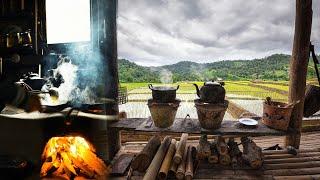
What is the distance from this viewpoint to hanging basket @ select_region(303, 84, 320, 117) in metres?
6.16

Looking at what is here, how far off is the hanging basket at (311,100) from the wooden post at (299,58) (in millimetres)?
478

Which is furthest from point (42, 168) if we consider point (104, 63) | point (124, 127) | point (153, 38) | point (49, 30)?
point (153, 38)

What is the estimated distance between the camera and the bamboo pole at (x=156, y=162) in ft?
15.6

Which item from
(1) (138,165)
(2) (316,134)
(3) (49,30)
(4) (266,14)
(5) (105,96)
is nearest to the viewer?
(1) (138,165)

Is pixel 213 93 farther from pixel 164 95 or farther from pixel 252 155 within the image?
pixel 252 155

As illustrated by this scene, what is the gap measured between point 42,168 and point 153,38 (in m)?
4.20

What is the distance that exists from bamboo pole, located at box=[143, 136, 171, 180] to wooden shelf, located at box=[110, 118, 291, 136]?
482 mm

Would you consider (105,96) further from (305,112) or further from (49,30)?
(305,112)

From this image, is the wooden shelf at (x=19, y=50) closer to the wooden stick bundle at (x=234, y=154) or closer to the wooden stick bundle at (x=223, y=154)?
the wooden stick bundle at (x=223, y=154)

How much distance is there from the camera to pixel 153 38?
7586 mm

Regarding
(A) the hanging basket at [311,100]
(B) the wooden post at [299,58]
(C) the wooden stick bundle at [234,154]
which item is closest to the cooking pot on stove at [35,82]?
(C) the wooden stick bundle at [234,154]

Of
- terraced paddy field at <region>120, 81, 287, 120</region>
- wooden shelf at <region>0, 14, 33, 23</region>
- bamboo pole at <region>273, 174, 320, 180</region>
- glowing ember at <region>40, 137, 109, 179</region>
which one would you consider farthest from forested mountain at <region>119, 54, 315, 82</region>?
wooden shelf at <region>0, 14, 33, 23</region>

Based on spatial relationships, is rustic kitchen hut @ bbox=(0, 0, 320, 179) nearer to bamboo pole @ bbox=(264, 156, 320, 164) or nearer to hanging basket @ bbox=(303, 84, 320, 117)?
bamboo pole @ bbox=(264, 156, 320, 164)

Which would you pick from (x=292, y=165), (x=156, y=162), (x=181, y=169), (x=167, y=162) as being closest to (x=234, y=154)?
(x=292, y=165)
